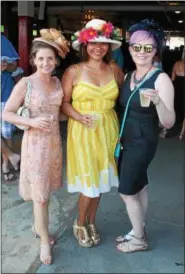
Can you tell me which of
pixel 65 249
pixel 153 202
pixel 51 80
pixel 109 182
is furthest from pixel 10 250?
pixel 153 202

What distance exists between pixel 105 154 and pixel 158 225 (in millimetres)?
977

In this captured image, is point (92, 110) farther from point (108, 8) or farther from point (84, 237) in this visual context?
point (108, 8)

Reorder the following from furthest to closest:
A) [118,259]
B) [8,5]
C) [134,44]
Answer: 1. [8,5]
2. [118,259]
3. [134,44]

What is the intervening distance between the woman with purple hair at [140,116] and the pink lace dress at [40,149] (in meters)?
0.49

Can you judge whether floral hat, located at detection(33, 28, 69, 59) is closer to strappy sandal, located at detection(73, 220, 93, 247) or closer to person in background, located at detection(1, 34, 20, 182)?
strappy sandal, located at detection(73, 220, 93, 247)

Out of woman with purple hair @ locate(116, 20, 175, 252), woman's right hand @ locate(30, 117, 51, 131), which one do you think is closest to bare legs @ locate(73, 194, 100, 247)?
woman with purple hair @ locate(116, 20, 175, 252)

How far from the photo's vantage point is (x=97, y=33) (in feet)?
9.07

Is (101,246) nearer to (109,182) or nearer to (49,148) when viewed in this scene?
(109,182)

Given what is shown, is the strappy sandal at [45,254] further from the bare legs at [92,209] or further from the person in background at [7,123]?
the person in background at [7,123]

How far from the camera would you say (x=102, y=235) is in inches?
129

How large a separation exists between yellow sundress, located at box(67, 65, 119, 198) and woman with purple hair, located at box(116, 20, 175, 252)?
0.32 ft

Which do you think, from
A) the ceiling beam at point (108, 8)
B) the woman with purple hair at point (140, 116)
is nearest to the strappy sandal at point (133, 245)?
the woman with purple hair at point (140, 116)

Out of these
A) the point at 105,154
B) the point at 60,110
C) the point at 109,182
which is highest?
the point at 60,110

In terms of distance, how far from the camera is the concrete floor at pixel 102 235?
284 centimetres
